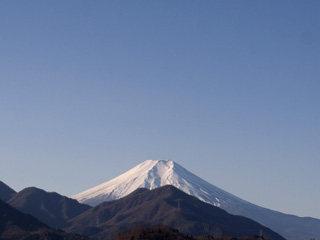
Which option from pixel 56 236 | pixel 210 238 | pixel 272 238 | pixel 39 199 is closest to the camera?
pixel 210 238

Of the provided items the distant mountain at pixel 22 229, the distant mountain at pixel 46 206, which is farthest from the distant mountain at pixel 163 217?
the distant mountain at pixel 22 229

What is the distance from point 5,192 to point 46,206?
2072cm

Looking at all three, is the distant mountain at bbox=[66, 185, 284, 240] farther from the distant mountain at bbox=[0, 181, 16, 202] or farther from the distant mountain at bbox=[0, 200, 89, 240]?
the distant mountain at bbox=[0, 200, 89, 240]

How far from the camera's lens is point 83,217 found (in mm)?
166750

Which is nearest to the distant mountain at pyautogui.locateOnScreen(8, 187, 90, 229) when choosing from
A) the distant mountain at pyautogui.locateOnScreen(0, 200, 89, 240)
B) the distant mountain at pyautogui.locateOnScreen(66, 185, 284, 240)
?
the distant mountain at pyautogui.locateOnScreen(66, 185, 284, 240)

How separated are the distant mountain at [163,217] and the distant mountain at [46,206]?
5.67 m

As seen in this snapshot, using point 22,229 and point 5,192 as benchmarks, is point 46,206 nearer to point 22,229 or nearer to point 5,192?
point 5,192

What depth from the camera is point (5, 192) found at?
620 feet

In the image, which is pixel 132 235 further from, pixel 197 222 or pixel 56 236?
pixel 197 222

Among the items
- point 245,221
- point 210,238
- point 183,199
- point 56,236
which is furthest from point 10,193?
point 210,238

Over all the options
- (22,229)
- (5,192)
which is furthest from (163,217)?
(5,192)

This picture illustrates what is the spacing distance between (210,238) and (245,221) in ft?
322

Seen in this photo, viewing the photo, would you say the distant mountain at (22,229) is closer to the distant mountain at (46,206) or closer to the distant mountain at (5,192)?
the distant mountain at (46,206)

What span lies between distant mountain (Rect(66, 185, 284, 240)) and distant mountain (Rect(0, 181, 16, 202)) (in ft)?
83.9
